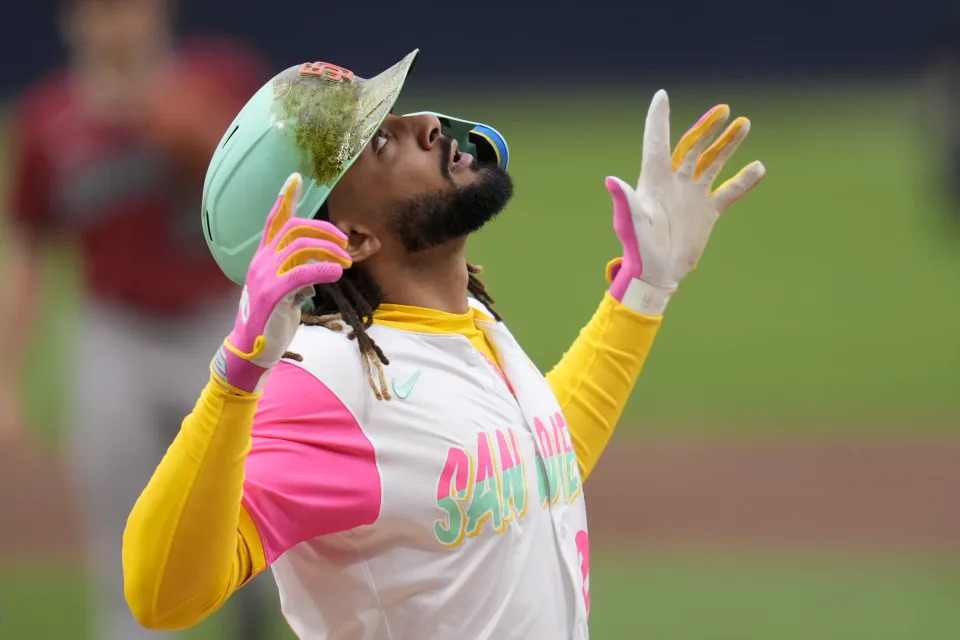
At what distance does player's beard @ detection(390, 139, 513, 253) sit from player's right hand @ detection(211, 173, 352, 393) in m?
0.49

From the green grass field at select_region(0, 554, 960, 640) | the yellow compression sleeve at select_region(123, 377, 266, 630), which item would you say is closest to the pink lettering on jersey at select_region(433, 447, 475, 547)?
the yellow compression sleeve at select_region(123, 377, 266, 630)

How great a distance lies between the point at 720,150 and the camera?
2844mm

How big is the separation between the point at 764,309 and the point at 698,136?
25.2 ft

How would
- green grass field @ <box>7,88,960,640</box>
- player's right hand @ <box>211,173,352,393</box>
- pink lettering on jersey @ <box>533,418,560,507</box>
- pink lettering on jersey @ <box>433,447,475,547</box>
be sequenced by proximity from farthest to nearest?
green grass field @ <box>7,88,960,640</box>
pink lettering on jersey @ <box>533,418,560,507</box>
pink lettering on jersey @ <box>433,447,475,547</box>
player's right hand @ <box>211,173,352,393</box>

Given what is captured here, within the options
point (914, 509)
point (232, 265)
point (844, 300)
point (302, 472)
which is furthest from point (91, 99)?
point (844, 300)

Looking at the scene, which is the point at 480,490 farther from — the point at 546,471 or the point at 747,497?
the point at 747,497

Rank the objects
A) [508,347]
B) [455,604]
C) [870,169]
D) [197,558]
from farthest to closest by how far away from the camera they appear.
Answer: [870,169] < [508,347] < [455,604] < [197,558]

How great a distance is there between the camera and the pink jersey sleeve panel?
206 centimetres

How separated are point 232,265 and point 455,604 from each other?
72cm

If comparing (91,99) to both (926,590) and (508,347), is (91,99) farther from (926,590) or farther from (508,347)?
(926,590)

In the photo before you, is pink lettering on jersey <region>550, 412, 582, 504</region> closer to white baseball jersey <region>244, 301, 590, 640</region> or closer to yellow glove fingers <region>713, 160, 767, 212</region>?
white baseball jersey <region>244, 301, 590, 640</region>

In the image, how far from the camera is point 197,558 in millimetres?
1924

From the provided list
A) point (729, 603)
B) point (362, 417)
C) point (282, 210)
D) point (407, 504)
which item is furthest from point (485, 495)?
point (729, 603)

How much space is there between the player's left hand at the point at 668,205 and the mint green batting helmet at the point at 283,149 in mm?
720
